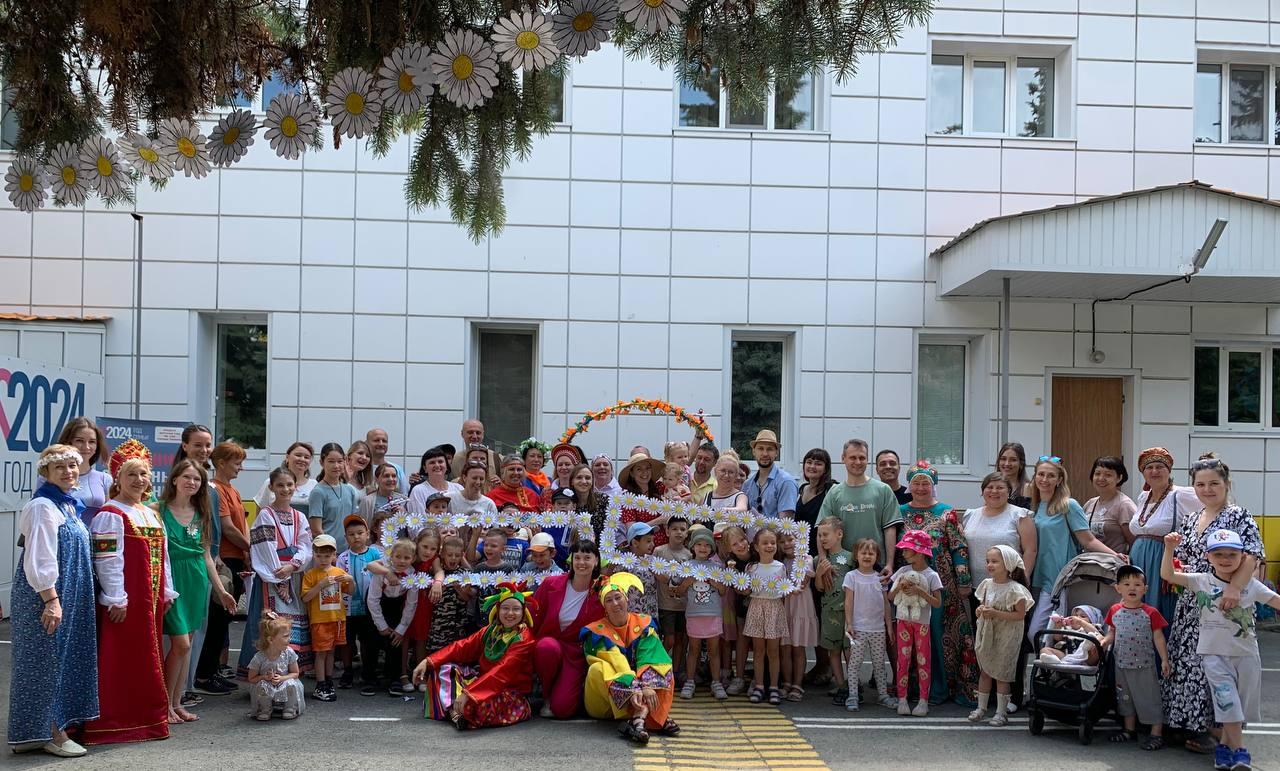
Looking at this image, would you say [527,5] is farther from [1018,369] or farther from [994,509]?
[1018,369]

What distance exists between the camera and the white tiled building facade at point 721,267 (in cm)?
1059

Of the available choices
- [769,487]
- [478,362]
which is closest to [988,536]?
[769,487]

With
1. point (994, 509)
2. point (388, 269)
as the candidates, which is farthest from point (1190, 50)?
point (388, 269)

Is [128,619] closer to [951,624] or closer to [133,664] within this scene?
[133,664]

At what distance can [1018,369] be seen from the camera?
428 inches

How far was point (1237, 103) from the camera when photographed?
11.5m

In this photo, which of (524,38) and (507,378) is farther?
(507,378)

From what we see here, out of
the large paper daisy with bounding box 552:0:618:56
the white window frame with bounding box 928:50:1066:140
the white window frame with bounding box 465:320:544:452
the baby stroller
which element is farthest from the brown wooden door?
the large paper daisy with bounding box 552:0:618:56

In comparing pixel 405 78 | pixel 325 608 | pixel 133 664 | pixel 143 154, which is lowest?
pixel 133 664

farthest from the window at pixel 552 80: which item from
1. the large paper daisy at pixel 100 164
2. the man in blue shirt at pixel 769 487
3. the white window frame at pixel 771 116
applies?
the white window frame at pixel 771 116

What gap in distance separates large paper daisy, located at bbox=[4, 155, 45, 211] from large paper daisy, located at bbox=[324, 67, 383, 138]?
55.1 inches

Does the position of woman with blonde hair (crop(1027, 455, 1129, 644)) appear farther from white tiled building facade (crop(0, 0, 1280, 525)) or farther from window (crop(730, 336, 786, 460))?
window (crop(730, 336, 786, 460))

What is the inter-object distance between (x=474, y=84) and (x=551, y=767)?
3492 mm

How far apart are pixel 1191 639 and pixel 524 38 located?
4.95m
